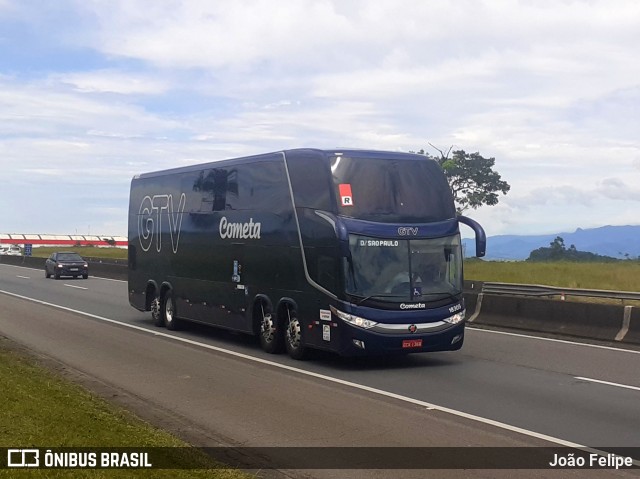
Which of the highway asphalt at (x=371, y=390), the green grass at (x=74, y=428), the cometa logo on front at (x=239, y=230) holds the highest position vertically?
the cometa logo on front at (x=239, y=230)

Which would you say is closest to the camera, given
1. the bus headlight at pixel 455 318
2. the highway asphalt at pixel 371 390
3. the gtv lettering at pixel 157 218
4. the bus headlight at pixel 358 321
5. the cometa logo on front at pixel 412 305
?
the highway asphalt at pixel 371 390

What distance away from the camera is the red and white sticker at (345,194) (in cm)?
1519

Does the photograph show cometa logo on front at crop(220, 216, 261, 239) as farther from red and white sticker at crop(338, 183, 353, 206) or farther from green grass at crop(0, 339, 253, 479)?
green grass at crop(0, 339, 253, 479)

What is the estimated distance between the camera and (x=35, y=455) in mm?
7832

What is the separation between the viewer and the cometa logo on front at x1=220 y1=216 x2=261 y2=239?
17.6 m

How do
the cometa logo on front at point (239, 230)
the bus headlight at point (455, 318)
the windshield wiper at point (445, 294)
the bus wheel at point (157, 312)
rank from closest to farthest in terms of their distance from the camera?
the windshield wiper at point (445, 294) → the bus headlight at point (455, 318) → the cometa logo on front at point (239, 230) → the bus wheel at point (157, 312)

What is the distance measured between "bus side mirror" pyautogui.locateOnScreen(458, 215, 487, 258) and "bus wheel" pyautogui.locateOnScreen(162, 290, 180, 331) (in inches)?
320

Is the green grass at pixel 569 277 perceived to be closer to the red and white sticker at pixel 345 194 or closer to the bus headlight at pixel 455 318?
the bus headlight at pixel 455 318

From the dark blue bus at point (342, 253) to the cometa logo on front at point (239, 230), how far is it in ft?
0.12

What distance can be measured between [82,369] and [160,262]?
23.0ft

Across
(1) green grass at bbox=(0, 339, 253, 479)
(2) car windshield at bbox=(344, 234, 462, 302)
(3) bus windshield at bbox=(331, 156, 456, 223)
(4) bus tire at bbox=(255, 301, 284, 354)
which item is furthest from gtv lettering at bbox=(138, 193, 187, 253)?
(1) green grass at bbox=(0, 339, 253, 479)

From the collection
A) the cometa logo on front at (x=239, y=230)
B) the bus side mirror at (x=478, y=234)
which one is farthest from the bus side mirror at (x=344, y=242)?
the cometa logo on front at (x=239, y=230)

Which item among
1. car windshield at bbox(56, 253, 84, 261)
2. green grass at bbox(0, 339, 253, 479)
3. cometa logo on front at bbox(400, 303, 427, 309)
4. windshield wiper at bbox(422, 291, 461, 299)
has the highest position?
car windshield at bbox(56, 253, 84, 261)

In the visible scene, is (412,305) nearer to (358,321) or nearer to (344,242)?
(358,321)
